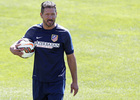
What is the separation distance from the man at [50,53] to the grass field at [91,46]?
3.71 m

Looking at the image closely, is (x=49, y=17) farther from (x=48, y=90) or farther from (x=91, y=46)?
(x=91, y=46)

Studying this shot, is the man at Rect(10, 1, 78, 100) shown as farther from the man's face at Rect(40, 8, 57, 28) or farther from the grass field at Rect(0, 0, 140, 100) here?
the grass field at Rect(0, 0, 140, 100)

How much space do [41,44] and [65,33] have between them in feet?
1.60

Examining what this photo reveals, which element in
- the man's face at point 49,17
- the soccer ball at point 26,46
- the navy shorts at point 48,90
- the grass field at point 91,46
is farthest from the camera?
the grass field at point 91,46

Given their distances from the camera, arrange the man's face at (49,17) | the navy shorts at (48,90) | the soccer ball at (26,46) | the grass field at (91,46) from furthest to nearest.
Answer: the grass field at (91,46) → the soccer ball at (26,46) → the navy shorts at (48,90) → the man's face at (49,17)

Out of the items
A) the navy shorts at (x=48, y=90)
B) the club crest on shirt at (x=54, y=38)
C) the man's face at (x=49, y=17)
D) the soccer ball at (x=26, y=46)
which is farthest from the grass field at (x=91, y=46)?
the man's face at (x=49, y=17)

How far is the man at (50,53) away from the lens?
20.6 ft

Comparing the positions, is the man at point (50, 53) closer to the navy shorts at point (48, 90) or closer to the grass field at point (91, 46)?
the navy shorts at point (48, 90)

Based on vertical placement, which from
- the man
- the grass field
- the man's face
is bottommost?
the grass field

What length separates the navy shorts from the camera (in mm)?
6363

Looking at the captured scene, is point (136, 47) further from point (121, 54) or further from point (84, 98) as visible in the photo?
point (84, 98)

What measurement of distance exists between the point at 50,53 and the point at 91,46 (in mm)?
10996

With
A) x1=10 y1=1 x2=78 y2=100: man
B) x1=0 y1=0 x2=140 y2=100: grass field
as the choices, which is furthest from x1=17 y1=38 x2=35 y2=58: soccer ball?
x1=0 y1=0 x2=140 y2=100: grass field

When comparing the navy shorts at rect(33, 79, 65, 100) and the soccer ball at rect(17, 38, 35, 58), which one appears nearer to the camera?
the navy shorts at rect(33, 79, 65, 100)
